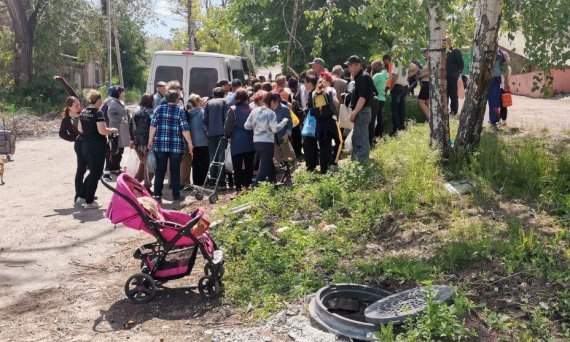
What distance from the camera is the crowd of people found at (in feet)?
31.5

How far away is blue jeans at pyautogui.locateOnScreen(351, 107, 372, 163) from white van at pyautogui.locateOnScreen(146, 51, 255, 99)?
600cm

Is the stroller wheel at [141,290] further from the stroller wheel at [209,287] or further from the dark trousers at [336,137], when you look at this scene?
the dark trousers at [336,137]

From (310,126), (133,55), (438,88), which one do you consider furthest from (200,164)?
(133,55)

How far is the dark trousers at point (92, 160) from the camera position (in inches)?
385

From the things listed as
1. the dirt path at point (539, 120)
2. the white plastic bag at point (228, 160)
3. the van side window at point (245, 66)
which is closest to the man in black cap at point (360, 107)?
the white plastic bag at point (228, 160)

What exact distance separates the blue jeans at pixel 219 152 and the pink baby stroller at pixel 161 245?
4.22 m

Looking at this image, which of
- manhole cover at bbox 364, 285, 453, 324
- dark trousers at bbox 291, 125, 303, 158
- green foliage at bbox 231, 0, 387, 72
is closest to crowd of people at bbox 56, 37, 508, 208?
dark trousers at bbox 291, 125, 303, 158

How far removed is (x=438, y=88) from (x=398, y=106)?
3.63 meters

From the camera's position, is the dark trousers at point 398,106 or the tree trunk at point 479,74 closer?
the tree trunk at point 479,74

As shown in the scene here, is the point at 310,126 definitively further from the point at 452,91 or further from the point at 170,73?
the point at 170,73

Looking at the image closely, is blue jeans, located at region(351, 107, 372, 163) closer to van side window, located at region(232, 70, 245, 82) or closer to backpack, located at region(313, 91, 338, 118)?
backpack, located at region(313, 91, 338, 118)

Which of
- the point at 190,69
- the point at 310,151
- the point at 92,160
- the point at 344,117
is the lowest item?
the point at 92,160

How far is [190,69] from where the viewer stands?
1485 centimetres

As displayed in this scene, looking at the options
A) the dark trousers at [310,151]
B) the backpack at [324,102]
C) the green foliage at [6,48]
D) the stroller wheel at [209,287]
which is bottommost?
the stroller wheel at [209,287]
